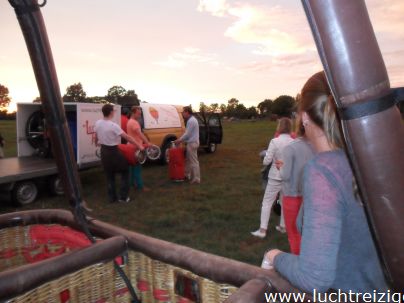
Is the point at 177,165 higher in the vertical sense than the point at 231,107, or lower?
lower

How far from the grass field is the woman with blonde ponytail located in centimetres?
353

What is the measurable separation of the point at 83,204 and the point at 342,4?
132 cm

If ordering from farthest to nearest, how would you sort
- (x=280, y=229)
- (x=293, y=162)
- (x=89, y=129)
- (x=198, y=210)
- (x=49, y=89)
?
(x=89, y=129), (x=198, y=210), (x=280, y=229), (x=293, y=162), (x=49, y=89)

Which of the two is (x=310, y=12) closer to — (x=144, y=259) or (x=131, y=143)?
(x=144, y=259)

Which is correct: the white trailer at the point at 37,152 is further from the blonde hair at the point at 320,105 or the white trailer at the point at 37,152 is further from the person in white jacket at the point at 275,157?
the blonde hair at the point at 320,105

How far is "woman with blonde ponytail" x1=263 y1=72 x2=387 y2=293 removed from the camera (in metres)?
1.08

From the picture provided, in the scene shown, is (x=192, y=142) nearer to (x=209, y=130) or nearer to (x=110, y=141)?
(x=110, y=141)

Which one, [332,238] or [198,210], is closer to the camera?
[332,238]

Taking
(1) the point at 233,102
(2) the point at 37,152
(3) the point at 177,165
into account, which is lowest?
(3) the point at 177,165

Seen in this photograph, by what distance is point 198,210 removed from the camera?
7.04 metres

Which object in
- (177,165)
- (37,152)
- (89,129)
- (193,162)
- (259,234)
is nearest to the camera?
(259,234)

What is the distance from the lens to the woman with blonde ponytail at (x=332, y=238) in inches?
42.4

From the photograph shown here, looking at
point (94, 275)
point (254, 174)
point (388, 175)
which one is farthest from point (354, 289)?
point (254, 174)

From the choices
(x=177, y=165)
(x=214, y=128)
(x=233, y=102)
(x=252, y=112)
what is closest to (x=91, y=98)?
(x=214, y=128)
